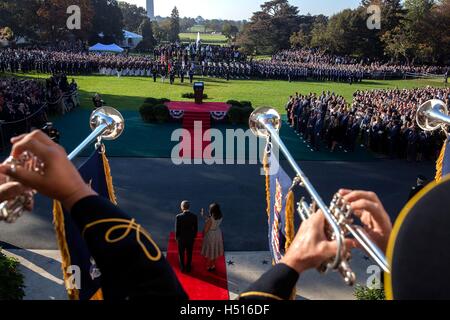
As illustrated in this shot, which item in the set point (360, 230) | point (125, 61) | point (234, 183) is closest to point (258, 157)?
point (234, 183)

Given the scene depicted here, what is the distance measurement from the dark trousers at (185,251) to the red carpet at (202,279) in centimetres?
15

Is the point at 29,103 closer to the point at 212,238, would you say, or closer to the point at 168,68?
the point at 212,238

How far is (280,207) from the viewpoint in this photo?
13.8 ft

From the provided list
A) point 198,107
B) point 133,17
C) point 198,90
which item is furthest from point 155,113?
point 133,17

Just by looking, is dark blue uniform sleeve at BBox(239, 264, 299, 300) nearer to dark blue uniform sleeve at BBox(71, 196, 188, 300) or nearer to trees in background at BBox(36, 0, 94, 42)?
dark blue uniform sleeve at BBox(71, 196, 188, 300)

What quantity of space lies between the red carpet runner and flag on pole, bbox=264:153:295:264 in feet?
28.6

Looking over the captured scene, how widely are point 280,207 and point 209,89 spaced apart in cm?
2598

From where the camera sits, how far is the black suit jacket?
6719mm

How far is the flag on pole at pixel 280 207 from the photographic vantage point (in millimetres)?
3928

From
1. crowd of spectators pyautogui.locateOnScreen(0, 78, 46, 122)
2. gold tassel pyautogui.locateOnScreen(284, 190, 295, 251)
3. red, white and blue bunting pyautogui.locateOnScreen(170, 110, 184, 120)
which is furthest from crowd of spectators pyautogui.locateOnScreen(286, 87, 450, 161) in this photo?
gold tassel pyautogui.locateOnScreen(284, 190, 295, 251)

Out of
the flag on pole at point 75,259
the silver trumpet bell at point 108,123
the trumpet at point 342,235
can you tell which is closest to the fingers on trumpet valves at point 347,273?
the trumpet at point 342,235

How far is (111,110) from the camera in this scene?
416 cm
